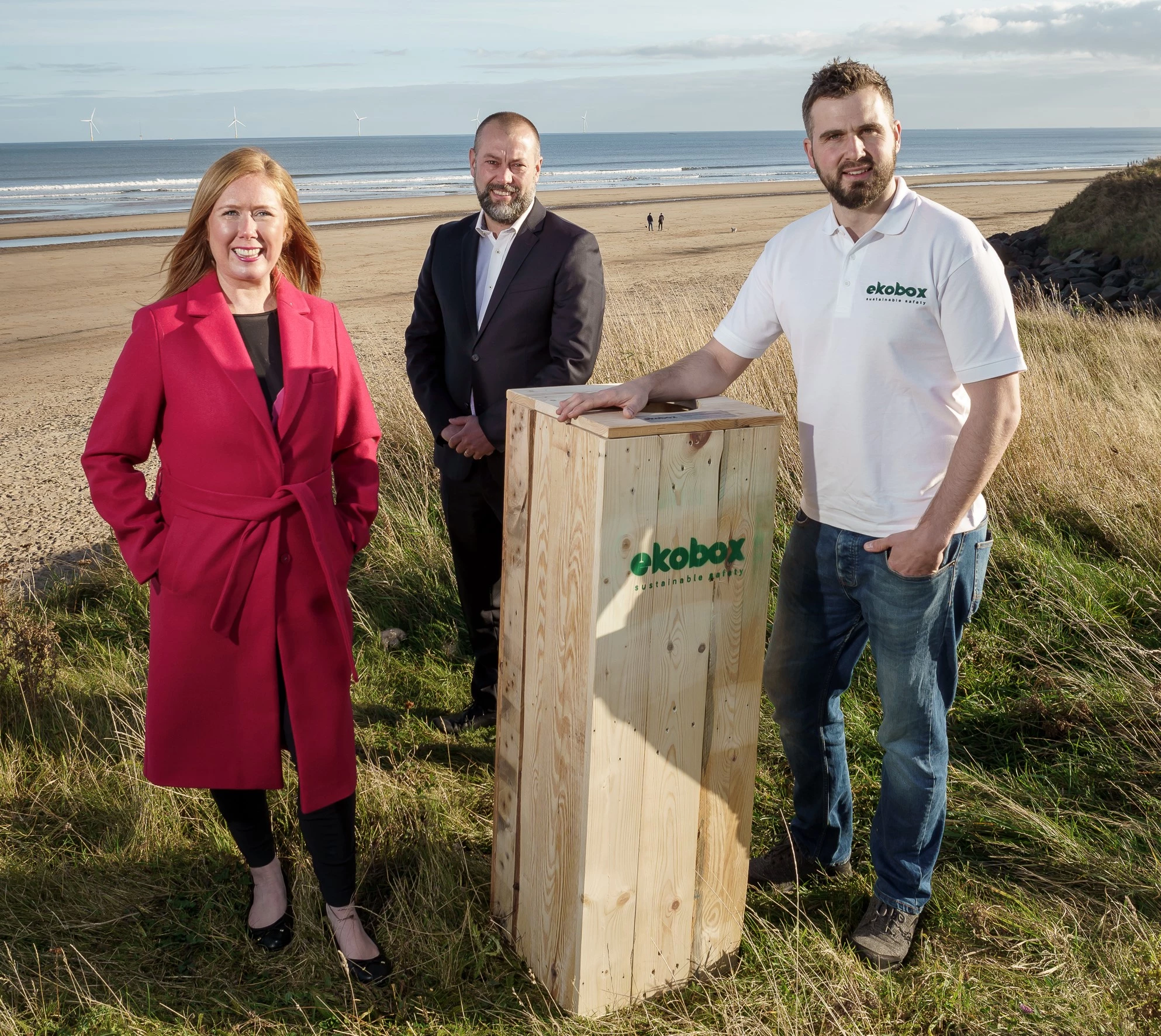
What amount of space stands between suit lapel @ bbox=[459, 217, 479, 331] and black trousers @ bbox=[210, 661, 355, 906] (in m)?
1.73

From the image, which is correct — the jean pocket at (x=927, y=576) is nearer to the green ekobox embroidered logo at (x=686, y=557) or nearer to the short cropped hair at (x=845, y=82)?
the green ekobox embroidered logo at (x=686, y=557)

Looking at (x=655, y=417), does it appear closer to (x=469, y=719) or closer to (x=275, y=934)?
(x=275, y=934)

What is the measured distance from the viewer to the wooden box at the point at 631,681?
7.84 ft

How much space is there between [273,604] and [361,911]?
3.57 feet

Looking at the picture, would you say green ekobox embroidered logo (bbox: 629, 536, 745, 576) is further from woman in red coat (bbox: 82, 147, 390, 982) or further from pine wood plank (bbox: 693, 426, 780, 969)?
woman in red coat (bbox: 82, 147, 390, 982)

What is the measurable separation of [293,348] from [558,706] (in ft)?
3.89

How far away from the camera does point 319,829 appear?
278 cm

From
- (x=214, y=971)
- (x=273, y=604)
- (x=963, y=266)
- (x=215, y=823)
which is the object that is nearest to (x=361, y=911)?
(x=214, y=971)

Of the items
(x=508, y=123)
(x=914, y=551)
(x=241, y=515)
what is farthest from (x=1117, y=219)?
(x=241, y=515)

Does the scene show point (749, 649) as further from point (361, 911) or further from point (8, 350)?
point (8, 350)

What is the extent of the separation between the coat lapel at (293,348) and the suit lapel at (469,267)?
113cm

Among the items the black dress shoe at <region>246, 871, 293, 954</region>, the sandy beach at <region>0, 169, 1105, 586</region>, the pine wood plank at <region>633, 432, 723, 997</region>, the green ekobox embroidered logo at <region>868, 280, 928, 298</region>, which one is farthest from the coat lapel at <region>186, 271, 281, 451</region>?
the sandy beach at <region>0, 169, 1105, 586</region>

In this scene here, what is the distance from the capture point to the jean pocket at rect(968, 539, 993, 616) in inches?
104

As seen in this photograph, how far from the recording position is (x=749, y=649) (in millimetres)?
2668
